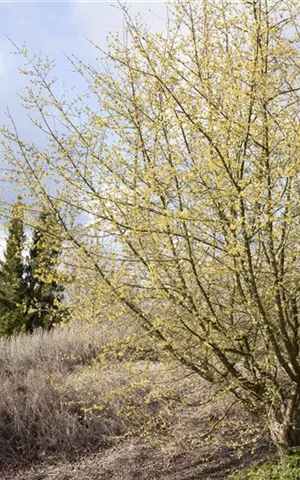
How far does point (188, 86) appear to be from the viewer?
12.6ft

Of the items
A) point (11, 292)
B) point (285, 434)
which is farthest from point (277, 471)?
point (11, 292)

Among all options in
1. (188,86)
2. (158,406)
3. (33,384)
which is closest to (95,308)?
(188,86)

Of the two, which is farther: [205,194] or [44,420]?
[44,420]

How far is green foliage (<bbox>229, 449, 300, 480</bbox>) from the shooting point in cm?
480

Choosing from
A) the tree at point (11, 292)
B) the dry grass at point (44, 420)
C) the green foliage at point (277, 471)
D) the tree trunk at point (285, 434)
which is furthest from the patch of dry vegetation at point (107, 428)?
the tree at point (11, 292)

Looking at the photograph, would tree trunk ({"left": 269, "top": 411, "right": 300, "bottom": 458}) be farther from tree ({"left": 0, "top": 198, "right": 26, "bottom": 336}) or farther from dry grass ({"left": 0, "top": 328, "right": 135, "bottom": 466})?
tree ({"left": 0, "top": 198, "right": 26, "bottom": 336})

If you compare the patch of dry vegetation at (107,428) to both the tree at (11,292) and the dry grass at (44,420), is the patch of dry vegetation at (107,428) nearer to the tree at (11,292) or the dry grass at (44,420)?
the dry grass at (44,420)

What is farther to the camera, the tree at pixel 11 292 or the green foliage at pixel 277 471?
the tree at pixel 11 292

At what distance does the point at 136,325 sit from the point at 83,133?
171 cm

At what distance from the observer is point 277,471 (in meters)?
5.07

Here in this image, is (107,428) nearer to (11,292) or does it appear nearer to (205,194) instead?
(205,194)

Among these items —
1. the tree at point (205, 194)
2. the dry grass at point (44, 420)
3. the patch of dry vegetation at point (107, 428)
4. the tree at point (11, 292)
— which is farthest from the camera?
the tree at point (11, 292)

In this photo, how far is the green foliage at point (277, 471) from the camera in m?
4.80

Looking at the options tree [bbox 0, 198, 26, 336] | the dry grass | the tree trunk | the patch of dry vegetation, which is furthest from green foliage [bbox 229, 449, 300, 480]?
tree [bbox 0, 198, 26, 336]
